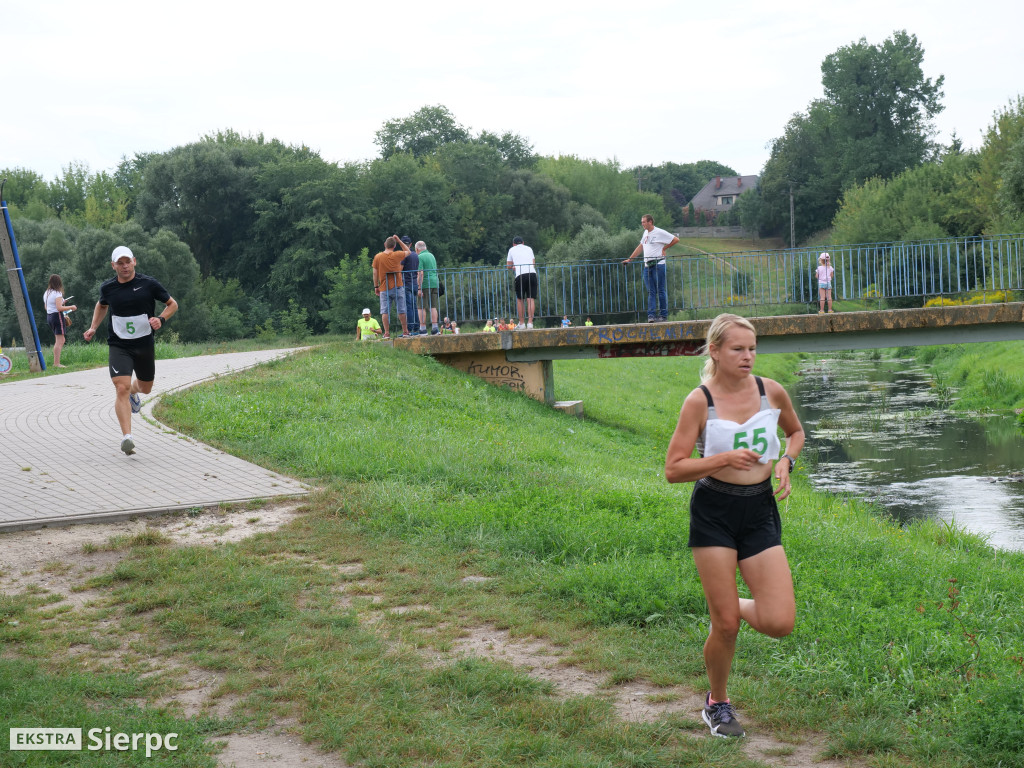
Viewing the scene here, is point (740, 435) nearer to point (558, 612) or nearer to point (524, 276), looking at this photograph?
point (558, 612)

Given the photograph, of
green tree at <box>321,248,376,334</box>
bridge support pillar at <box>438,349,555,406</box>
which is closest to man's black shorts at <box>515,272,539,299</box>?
bridge support pillar at <box>438,349,555,406</box>

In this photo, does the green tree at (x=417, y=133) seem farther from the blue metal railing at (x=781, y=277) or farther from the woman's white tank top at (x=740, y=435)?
the woman's white tank top at (x=740, y=435)

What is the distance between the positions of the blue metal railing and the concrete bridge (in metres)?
0.91

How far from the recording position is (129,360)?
383 inches

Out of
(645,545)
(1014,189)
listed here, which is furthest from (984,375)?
(645,545)

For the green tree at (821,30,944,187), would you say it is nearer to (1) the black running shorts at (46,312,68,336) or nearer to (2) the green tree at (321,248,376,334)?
(2) the green tree at (321,248,376,334)

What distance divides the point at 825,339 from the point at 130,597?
46.9 ft

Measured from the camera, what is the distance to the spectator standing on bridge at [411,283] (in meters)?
18.7

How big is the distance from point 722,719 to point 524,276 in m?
14.8

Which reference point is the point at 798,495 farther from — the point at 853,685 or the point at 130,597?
the point at 130,597

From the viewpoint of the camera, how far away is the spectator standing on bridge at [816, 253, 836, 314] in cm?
1898

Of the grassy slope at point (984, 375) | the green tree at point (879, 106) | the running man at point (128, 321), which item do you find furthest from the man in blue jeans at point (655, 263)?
the green tree at point (879, 106)

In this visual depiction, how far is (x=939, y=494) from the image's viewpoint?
569 inches

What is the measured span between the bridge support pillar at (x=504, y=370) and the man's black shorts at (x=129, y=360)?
359 inches
